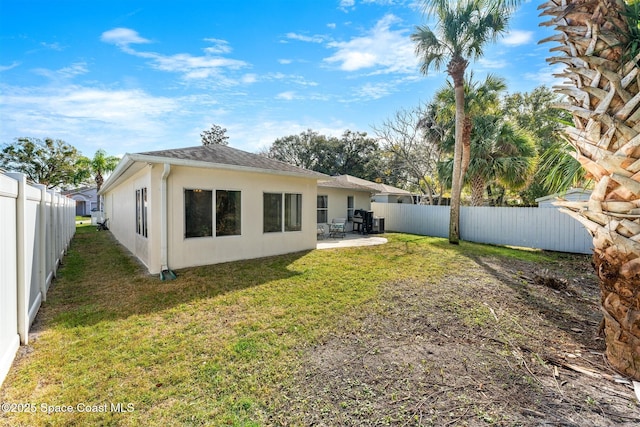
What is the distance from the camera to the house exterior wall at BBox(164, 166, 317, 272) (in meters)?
6.90

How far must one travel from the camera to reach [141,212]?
796 centimetres

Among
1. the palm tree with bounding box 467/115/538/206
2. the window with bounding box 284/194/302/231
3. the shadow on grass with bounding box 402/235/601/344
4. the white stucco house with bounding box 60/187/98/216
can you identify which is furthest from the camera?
the white stucco house with bounding box 60/187/98/216

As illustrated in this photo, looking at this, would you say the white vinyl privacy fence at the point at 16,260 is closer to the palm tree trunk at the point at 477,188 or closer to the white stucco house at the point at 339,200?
the white stucco house at the point at 339,200

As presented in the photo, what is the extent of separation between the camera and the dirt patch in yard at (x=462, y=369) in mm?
2396

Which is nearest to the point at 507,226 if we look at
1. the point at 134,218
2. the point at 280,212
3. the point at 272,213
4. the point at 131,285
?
the point at 280,212

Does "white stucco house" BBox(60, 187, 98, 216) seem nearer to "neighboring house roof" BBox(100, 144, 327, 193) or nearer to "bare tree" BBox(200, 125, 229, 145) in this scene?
"bare tree" BBox(200, 125, 229, 145)

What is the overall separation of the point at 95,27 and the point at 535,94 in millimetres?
28748

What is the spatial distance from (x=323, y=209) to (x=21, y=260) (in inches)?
476

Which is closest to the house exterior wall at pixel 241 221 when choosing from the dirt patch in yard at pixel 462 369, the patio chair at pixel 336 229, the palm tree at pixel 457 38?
the patio chair at pixel 336 229

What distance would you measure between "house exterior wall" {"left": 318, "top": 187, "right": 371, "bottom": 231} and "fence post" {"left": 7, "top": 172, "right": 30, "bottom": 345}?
38.2 feet

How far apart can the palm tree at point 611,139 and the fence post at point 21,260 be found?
6332mm

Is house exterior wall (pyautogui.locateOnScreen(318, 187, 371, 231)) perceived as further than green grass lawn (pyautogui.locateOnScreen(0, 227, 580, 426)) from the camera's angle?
Yes

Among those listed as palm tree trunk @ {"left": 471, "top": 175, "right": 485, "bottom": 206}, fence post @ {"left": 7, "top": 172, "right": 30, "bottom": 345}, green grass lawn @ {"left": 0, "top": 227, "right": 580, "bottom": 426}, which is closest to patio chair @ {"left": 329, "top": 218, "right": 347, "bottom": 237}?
green grass lawn @ {"left": 0, "top": 227, "right": 580, "bottom": 426}

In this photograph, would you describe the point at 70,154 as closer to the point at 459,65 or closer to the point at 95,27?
the point at 95,27
